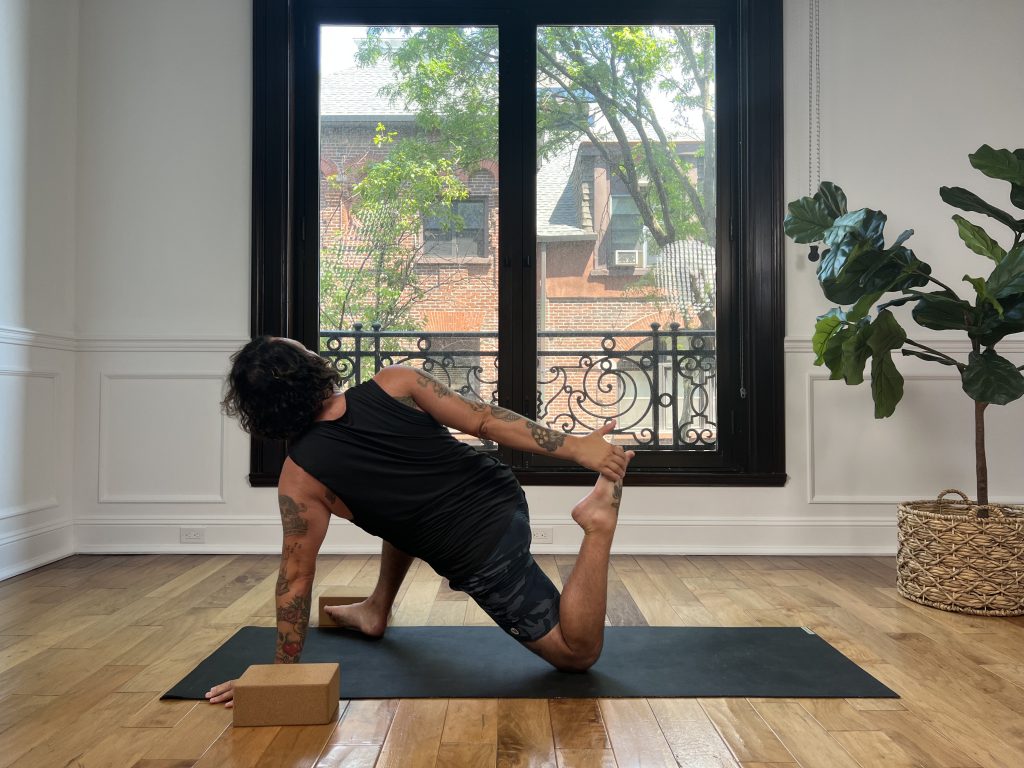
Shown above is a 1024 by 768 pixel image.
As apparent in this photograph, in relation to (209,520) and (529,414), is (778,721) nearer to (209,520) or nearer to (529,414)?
(529,414)

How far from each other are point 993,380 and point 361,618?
2179mm

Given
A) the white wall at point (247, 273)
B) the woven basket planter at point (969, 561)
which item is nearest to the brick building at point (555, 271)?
the white wall at point (247, 273)

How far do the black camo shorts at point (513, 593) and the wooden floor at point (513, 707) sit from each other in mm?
194

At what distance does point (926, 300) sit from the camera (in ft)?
9.32

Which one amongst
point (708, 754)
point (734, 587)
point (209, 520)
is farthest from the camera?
point (209, 520)

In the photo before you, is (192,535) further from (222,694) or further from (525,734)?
(525,734)

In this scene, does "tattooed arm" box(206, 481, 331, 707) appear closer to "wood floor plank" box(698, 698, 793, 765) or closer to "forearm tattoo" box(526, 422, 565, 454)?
"forearm tattoo" box(526, 422, 565, 454)

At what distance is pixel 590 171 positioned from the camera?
3.95m

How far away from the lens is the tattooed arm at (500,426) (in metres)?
1.97

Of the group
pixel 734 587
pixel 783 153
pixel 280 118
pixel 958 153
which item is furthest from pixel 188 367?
pixel 958 153

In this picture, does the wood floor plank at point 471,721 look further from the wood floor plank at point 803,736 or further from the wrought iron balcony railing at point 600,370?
the wrought iron balcony railing at point 600,370

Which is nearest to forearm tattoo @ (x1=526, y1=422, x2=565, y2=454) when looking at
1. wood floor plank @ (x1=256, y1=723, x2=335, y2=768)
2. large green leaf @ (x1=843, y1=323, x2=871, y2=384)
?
wood floor plank @ (x1=256, y1=723, x2=335, y2=768)

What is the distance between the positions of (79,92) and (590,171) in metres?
2.45

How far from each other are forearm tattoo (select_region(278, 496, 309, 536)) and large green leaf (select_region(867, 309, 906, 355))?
1983 mm
